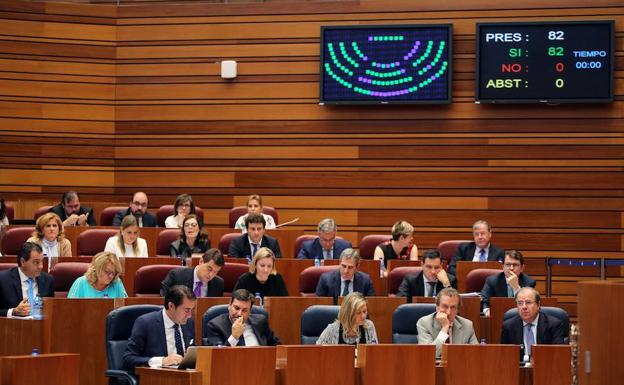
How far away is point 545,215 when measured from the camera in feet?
40.3

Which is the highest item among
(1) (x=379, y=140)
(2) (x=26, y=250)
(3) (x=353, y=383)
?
(1) (x=379, y=140)

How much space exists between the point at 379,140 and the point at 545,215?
6.17 ft

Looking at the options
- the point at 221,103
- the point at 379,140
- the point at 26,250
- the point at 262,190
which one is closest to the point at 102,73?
the point at 221,103

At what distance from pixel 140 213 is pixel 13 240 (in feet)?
4.91

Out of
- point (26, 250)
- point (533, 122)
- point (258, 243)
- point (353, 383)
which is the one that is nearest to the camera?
point (353, 383)

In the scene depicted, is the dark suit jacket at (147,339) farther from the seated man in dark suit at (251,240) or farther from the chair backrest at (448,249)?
the chair backrest at (448,249)

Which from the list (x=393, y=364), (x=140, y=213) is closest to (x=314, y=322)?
(x=393, y=364)

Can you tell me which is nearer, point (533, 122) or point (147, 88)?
point (533, 122)

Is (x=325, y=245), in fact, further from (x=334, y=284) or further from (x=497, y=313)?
(x=497, y=313)

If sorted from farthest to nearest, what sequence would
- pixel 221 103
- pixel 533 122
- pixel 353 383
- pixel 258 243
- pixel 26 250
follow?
1. pixel 221 103
2. pixel 533 122
3. pixel 258 243
4. pixel 26 250
5. pixel 353 383

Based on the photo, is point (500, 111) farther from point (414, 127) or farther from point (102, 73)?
point (102, 73)

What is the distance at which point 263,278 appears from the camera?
350 inches

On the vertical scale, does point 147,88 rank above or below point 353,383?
above

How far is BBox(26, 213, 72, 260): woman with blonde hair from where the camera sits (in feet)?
33.0
